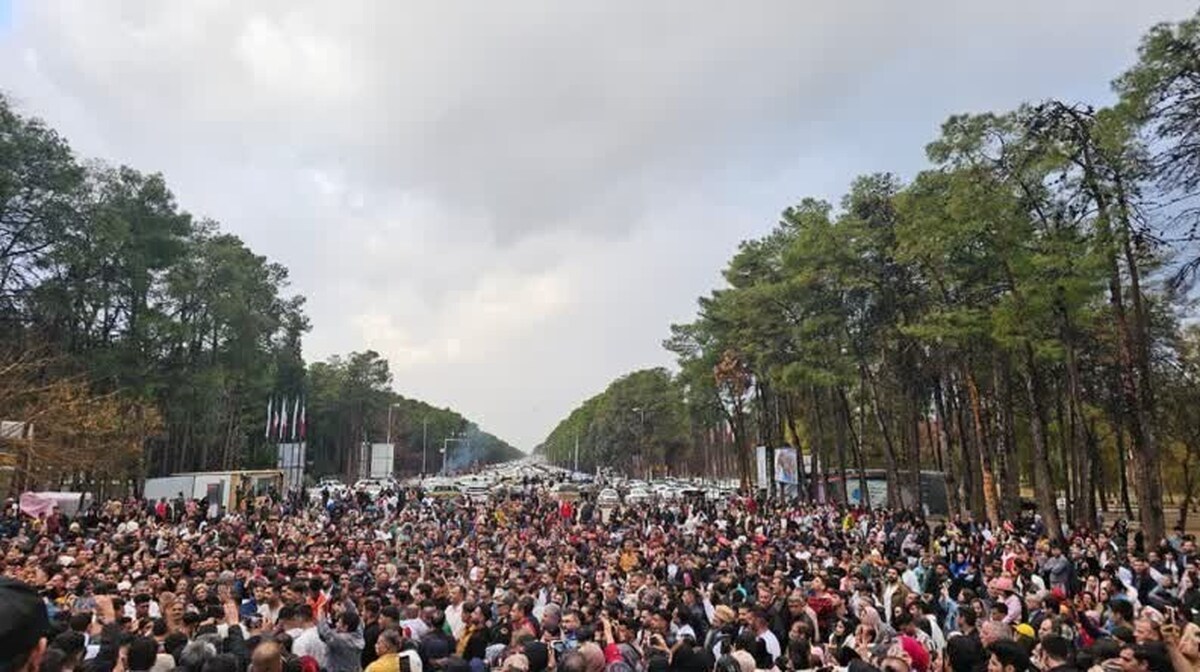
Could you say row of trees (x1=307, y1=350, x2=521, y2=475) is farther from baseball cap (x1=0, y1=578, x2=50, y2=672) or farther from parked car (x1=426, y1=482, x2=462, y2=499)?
baseball cap (x1=0, y1=578, x2=50, y2=672)

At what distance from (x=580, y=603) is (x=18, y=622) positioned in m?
8.99

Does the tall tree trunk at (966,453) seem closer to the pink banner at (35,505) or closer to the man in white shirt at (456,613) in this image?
the man in white shirt at (456,613)

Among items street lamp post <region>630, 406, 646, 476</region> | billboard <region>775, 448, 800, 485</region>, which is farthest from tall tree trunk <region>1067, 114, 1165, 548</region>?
street lamp post <region>630, 406, 646, 476</region>

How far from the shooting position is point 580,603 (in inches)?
416

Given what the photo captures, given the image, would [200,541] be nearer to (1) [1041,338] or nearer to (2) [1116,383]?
(1) [1041,338]

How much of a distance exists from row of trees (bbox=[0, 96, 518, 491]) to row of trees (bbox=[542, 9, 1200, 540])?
28649 millimetres

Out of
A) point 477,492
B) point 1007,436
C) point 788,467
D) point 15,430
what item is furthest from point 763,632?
point 477,492

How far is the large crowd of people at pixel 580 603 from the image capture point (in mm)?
5969

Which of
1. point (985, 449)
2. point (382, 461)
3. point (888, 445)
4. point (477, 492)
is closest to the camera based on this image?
point (985, 449)

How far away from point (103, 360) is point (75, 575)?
1174 inches

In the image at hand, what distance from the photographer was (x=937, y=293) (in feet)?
92.7

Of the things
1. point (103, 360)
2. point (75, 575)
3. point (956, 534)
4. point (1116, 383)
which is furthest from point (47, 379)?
point (1116, 383)

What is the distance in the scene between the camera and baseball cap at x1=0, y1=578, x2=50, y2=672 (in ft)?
7.00

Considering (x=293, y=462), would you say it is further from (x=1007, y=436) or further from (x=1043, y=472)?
(x=1043, y=472)
